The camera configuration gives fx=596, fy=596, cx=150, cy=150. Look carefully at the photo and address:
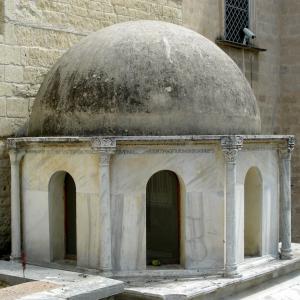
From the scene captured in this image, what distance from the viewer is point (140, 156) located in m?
7.59

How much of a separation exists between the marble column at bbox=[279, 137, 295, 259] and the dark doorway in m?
3.08

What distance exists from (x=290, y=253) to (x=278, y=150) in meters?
1.54

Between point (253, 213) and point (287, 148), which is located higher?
point (287, 148)

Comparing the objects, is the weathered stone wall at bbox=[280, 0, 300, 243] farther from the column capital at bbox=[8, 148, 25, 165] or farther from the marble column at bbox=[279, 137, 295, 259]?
the column capital at bbox=[8, 148, 25, 165]

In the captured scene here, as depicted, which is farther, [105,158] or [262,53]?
[262,53]

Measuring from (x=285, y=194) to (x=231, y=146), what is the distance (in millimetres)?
1813

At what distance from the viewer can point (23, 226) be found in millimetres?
8414

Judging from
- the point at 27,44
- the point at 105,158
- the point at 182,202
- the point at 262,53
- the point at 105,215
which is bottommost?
the point at 105,215

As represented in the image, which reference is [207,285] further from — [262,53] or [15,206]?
[262,53]

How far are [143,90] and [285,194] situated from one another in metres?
2.79

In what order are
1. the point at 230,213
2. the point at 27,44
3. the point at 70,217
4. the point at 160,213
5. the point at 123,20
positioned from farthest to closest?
the point at 123,20 → the point at 160,213 → the point at 27,44 → the point at 70,217 → the point at 230,213

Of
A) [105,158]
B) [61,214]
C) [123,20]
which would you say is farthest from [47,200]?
[123,20]

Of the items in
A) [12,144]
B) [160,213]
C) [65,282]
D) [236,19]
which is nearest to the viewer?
[65,282]

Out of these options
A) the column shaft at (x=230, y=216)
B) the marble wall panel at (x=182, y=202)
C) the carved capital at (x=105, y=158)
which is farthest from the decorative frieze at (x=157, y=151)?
the column shaft at (x=230, y=216)
